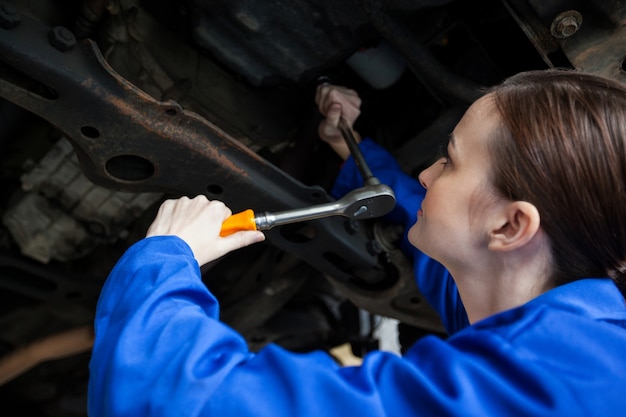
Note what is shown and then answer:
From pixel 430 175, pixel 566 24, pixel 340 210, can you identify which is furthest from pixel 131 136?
pixel 566 24

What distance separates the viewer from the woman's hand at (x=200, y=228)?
825 millimetres

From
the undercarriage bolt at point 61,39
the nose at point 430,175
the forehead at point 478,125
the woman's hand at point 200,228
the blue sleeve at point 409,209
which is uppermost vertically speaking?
the undercarriage bolt at point 61,39

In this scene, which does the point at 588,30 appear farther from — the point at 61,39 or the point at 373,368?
the point at 61,39

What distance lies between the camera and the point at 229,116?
123 centimetres

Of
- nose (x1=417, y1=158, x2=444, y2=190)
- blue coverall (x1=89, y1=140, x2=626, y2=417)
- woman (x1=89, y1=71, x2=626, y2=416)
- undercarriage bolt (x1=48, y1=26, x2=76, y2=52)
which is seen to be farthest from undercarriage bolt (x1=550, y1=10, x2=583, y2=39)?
undercarriage bolt (x1=48, y1=26, x2=76, y2=52)

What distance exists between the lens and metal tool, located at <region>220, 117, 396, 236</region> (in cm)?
86

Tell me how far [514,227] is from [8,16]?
0.68 m

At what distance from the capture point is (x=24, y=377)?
1.65m

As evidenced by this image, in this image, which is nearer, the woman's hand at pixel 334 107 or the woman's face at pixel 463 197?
the woman's face at pixel 463 197

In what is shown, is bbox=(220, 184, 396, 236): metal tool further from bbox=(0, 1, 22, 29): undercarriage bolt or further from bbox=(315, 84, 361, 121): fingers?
bbox=(0, 1, 22, 29): undercarriage bolt

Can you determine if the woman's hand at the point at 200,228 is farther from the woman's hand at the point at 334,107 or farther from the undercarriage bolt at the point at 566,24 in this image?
the undercarriage bolt at the point at 566,24

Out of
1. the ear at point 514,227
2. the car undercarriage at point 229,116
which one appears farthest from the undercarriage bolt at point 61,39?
the ear at point 514,227

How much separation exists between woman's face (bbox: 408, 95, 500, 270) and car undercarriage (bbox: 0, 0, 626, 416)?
25cm

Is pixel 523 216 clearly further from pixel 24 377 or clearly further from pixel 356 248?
pixel 24 377
